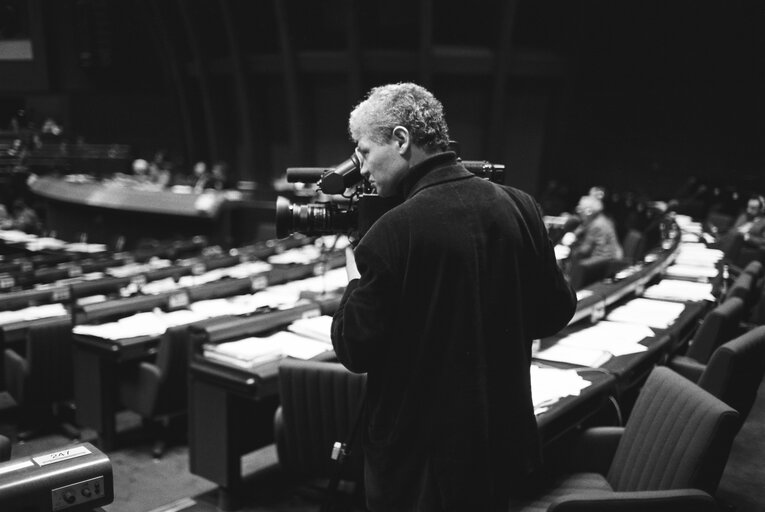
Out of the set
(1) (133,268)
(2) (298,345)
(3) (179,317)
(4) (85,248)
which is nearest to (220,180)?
(4) (85,248)

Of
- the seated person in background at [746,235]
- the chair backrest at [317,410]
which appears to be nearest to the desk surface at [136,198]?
the seated person in background at [746,235]

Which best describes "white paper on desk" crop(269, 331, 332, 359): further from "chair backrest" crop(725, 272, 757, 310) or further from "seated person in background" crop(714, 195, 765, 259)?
"seated person in background" crop(714, 195, 765, 259)

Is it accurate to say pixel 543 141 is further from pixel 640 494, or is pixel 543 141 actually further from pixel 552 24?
pixel 640 494

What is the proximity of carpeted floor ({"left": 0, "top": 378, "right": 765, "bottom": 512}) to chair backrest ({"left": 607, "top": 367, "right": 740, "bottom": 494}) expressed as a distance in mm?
1171

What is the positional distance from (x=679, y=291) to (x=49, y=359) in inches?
162

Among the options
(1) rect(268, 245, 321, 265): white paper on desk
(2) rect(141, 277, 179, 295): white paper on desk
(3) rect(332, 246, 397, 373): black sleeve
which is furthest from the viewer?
(1) rect(268, 245, 321, 265): white paper on desk

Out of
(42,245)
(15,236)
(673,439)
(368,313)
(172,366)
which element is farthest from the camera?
(15,236)

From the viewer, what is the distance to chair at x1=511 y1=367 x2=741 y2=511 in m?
1.86

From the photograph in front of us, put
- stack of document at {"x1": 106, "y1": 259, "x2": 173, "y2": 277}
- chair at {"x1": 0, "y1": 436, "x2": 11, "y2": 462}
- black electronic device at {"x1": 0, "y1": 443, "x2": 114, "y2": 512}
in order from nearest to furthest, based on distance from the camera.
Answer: black electronic device at {"x1": 0, "y1": 443, "x2": 114, "y2": 512} < chair at {"x1": 0, "y1": 436, "x2": 11, "y2": 462} < stack of document at {"x1": 106, "y1": 259, "x2": 173, "y2": 277}

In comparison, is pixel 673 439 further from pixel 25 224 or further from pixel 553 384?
pixel 25 224

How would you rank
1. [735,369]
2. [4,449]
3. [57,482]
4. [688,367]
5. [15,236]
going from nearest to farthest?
[57,482], [4,449], [735,369], [688,367], [15,236]

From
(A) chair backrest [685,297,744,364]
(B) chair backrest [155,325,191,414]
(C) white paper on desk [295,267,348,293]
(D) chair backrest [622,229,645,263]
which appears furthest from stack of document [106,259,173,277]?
(D) chair backrest [622,229,645,263]

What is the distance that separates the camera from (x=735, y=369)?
2.41 meters

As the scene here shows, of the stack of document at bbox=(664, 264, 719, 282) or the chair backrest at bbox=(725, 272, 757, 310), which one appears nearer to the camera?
the chair backrest at bbox=(725, 272, 757, 310)
